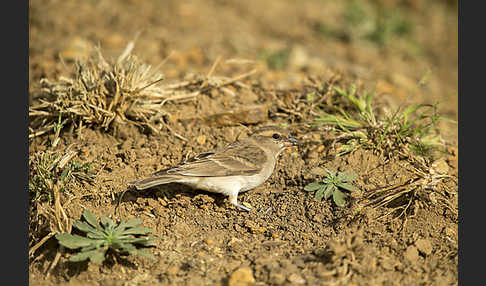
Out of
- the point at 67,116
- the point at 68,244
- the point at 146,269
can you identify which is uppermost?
the point at 67,116

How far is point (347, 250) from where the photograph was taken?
4781 mm

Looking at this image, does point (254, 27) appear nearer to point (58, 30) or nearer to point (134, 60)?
point (58, 30)

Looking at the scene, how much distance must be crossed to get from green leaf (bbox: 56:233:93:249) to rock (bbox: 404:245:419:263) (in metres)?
3.29

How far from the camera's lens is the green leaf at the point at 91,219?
5.15 m

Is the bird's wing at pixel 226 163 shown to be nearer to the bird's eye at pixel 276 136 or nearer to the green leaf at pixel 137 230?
the bird's eye at pixel 276 136

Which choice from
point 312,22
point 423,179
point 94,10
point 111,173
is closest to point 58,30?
point 94,10

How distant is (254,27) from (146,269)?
806 cm

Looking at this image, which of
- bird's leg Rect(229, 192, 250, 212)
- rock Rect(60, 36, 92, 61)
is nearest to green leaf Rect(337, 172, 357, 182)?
bird's leg Rect(229, 192, 250, 212)

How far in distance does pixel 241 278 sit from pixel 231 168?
1796 mm

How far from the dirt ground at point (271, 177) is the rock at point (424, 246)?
0.01m

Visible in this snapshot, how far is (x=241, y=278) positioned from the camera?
4.76 metres

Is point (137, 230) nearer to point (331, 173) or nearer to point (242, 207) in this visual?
point (242, 207)

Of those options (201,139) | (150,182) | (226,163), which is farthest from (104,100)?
(226,163)

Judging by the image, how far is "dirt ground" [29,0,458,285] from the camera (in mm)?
4965
